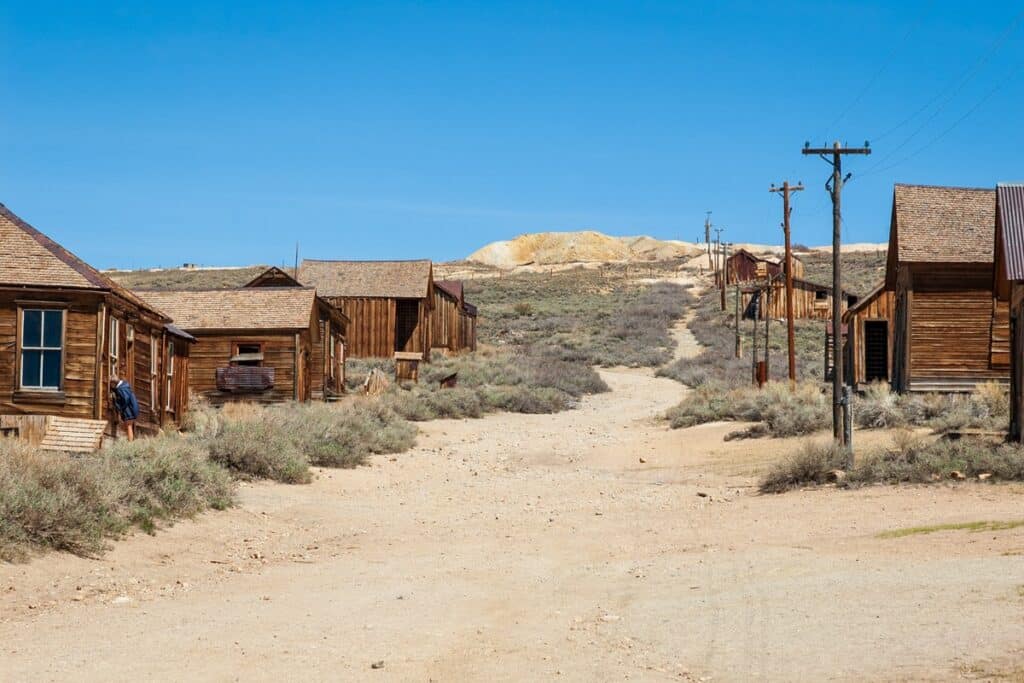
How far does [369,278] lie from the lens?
45156 mm

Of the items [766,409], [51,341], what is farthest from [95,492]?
[766,409]

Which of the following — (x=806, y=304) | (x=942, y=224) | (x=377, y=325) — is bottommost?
(x=377, y=325)

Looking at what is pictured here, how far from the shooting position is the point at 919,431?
21016 millimetres

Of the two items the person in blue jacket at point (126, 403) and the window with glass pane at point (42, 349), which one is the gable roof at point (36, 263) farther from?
the person in blue jacket at point (126, 403)

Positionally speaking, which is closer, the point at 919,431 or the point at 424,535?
the point at 424,535

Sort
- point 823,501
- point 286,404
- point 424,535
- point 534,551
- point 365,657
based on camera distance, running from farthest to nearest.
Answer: point 286,404 < point 823,501 < point 424,535 < point 534,551 < point 365,657

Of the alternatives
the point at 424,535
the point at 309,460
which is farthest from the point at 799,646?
the point at 309,460

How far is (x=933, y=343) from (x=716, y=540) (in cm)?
1489

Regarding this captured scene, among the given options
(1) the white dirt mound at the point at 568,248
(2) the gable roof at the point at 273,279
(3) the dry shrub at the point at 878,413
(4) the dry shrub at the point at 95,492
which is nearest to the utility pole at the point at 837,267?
(3) the dry shrub at the point at 878,413

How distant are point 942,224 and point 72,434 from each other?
19139 millimetres

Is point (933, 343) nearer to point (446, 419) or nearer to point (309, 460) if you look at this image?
point (446, 419)

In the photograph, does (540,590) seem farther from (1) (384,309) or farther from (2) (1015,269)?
(1) (384,309)

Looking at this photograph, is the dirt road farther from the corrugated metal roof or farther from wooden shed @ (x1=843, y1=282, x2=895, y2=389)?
wooden shed @ (x1=843, y1=282, x2=895, y2=389)

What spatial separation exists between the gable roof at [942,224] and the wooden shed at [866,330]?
206 inches
